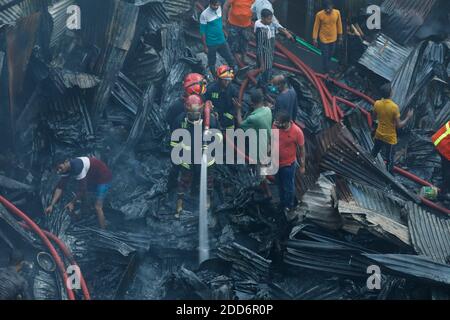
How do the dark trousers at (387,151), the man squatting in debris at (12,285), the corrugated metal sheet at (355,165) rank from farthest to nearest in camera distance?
1. the dark trousers at (387,151)
2. the corrugated metal sheet at (355,165)
3. the man squatting in debris at (12,285)

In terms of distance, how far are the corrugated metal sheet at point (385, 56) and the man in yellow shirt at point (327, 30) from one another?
0.77 meters

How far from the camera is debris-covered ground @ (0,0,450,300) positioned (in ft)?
32.0

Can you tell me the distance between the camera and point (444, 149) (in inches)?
439

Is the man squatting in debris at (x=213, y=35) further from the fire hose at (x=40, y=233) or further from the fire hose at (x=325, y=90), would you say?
the fire hose at (x=40, y=233)

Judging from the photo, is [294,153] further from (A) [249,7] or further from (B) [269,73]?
(A) [249,7]

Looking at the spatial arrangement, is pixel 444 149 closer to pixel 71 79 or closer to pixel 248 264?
pixel 248 264

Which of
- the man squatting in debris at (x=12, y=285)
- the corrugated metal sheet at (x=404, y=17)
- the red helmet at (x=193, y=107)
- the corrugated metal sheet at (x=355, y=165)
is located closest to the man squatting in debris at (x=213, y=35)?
the red helmet at (x=193, y=107)

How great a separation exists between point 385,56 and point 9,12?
25.4 ft

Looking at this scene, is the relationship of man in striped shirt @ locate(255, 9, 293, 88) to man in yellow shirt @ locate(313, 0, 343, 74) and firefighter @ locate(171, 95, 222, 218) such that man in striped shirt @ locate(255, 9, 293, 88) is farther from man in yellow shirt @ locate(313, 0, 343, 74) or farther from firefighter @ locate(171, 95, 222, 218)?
firefighter @ locate(171, 95, 222, 218)

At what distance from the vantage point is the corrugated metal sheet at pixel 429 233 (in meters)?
9.70

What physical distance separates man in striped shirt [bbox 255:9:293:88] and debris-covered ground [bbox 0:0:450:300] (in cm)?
71

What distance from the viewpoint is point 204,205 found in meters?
10.8

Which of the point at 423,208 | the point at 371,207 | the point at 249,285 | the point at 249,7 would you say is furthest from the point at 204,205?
the point at 249,7
